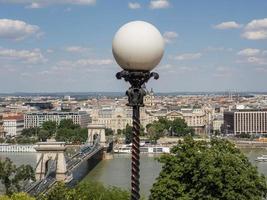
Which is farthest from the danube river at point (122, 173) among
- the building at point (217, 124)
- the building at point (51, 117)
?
the building at point (217, 124)

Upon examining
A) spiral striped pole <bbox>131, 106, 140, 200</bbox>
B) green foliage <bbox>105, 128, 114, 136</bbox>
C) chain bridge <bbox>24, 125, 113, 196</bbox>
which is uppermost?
spiral striped pole <bbox>131, 106, 140, 200</bbox>

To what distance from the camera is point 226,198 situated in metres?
9.66

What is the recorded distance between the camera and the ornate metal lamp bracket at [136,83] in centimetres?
336

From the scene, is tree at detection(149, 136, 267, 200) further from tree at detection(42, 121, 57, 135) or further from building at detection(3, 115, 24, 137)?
building at detection(3, 115, 24, 137)

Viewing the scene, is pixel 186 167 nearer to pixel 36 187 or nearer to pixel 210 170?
pixel 210 170

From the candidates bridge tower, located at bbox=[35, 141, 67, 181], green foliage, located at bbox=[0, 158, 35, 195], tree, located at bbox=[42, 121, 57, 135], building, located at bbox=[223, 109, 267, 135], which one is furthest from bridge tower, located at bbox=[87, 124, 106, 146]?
green foliage, located at bbox=[0, 158, 35, 195]

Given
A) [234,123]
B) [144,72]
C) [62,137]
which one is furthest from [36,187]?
[234,123]

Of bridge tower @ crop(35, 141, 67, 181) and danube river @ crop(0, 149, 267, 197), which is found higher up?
bridge tower @ crop(35, 141, 67, 181)

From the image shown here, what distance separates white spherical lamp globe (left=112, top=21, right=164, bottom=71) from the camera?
3.16 m

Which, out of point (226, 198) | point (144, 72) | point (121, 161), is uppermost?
point (144, 72)

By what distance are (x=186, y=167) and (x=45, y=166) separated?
497 inches

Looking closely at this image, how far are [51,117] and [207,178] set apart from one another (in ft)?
207

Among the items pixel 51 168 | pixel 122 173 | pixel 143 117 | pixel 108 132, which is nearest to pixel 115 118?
pixel 143 117

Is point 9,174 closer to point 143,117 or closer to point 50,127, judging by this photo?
point 50,127
